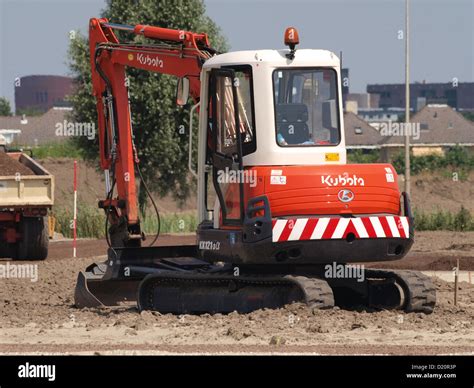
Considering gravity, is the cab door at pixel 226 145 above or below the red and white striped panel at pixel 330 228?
above

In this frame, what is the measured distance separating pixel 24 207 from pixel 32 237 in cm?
95

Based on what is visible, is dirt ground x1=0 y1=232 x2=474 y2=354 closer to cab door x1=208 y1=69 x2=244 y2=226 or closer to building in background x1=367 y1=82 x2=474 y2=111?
cab door x1=208 y1=69 x2=244 y2=226

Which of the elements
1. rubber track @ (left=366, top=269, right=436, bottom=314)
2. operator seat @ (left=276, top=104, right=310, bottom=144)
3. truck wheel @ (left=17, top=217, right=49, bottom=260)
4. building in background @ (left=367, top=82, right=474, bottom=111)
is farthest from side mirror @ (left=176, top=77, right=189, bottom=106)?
building in background @ (left=367, top=82, right=474, bottom=111)

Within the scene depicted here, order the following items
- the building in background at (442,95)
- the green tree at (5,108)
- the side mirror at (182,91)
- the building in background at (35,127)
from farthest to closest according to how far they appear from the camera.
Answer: the building in background at (442,95), the green tree at (5,108), the building in background at (35,127), the side mirror at (182,91)

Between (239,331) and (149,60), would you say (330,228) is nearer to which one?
(239,331)

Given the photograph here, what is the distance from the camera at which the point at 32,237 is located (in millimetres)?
23234

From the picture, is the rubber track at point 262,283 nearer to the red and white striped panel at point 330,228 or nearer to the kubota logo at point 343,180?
the red and white striped panel at point 330,228

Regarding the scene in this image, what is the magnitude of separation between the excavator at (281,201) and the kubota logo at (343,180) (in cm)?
1

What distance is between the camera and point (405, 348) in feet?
39.1

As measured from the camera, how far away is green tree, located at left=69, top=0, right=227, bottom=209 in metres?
36.2

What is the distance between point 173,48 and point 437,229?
18.7 m

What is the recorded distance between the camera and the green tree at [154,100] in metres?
36.2

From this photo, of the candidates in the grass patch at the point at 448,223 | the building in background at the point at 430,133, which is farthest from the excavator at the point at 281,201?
the building in background at the point at 430,133
